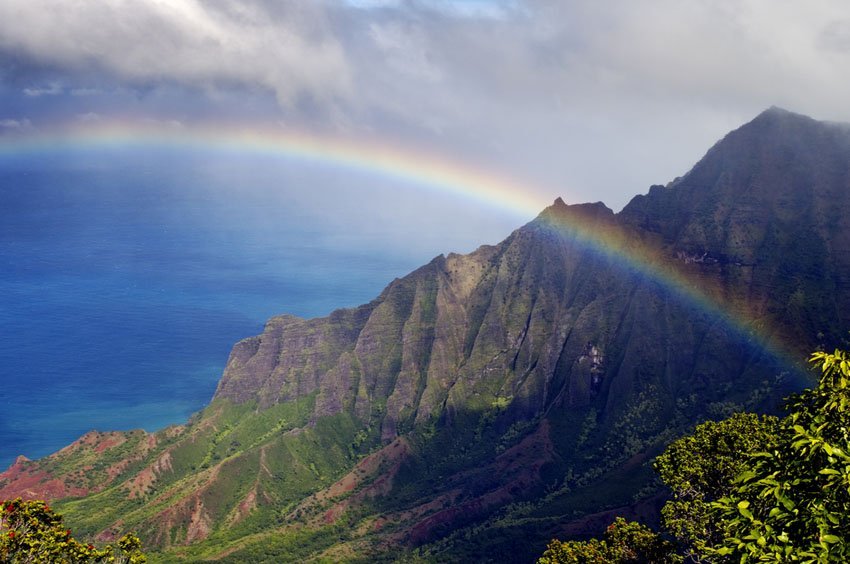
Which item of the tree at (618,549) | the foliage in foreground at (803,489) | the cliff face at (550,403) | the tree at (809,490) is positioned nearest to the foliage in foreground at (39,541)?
the tree at (618,549)

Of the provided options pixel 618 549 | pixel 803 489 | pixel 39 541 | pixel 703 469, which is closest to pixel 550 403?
pixel 618 549

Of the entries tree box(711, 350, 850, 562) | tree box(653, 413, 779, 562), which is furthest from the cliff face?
tree box(711, 350, 850, 562)

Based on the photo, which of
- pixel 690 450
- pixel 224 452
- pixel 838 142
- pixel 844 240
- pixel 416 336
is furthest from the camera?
pixel 416 336

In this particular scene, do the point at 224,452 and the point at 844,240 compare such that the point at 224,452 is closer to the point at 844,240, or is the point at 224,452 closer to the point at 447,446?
the point at 447,446

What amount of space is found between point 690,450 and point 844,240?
153 m

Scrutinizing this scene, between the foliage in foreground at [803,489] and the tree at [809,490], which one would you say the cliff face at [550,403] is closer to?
the foliage in foreground at [803,489]

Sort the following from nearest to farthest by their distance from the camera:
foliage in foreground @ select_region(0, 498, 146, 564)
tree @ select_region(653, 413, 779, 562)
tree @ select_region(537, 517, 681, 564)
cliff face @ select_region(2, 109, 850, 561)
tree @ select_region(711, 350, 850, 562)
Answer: tree @ select_region(711, 350, 850, 562) < foliage in foreground @ select_region(0, 498, 146, 564) < tree @ select_region(653, 413, 779, 562) < tree @ select_region(537, 517, 681, 564) < cliff face @ select_region(2, 109, 850, 561)

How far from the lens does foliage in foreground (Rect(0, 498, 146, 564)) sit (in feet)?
103

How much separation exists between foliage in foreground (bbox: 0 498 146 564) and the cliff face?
106 meters

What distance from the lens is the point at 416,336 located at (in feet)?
656

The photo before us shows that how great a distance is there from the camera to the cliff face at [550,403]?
149875 millimetres

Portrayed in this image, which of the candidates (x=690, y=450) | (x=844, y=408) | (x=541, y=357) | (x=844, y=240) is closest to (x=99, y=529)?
(x=541, y=357)

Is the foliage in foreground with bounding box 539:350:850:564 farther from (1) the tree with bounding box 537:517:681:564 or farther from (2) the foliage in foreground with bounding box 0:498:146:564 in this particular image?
(2) the foliage in foreground with bounding box 0:498:146:564

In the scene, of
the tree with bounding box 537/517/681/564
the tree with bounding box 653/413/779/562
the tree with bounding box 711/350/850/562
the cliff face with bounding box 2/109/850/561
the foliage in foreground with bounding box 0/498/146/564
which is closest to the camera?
the tree with bounding box 711/350/850/562
